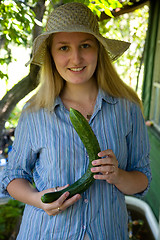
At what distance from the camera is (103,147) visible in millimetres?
1882

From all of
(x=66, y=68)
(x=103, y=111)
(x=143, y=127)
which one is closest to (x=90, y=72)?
(x=66, y=68)

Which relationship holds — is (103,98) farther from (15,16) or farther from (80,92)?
→ (15,16)

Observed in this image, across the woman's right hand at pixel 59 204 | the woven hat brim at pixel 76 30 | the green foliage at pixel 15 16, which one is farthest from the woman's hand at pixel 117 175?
the green foliage at pixel 15 16

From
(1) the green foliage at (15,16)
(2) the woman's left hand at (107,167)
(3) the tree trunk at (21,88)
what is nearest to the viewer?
(2) the woman's left hand at (107,167)

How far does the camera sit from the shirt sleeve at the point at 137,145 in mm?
1969

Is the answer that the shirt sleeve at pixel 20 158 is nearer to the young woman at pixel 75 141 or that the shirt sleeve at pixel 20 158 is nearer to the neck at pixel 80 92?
the young woman at pixel 75 141

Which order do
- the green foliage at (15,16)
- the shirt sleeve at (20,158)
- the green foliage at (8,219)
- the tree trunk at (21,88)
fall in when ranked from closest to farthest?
the shirt sleeve at (20,158), the green foliage at (15,16), the tree trunk at (21,88), the green foliage at (8,219)

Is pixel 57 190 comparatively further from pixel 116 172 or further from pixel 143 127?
Answer: pixel 143 127

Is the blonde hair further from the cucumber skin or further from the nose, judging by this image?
the cucumber skin

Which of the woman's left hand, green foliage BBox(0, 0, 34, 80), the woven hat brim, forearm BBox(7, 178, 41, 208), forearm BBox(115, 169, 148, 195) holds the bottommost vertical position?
forearm BBox(7, 178, 41, 208)

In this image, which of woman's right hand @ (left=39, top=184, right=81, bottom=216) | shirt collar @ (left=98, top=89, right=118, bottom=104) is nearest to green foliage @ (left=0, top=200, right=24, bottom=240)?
woman's right hand @ (left=39, top=184, right=81, bottom=216)

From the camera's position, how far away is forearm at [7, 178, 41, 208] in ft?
5.97

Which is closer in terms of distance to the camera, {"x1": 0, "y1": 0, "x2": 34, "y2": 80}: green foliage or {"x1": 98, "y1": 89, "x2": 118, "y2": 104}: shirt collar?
{"x1": 98, "y1": 89, "x2": 118, "y2": 104}: shirt collar

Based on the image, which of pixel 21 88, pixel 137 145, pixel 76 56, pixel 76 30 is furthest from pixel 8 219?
pixel 76 30
